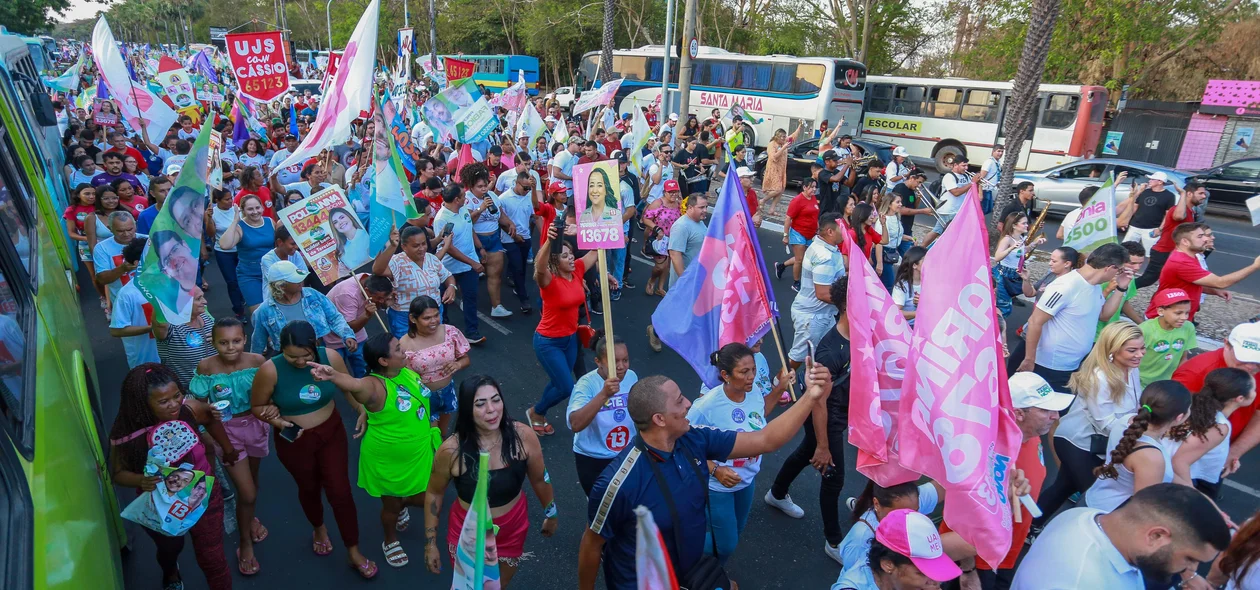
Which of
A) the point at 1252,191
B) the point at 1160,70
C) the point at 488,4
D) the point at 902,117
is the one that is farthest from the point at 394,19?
the point at 1252,191

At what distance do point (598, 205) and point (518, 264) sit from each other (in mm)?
3838

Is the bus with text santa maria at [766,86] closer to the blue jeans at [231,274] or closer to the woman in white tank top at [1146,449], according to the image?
the blue jeans at [231,274]

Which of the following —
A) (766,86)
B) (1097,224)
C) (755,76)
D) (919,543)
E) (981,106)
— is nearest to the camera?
(919,543)

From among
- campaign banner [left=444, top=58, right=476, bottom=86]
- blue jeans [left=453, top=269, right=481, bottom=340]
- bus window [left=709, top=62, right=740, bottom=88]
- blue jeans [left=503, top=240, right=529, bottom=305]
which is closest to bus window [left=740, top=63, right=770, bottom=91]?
bus window [left=709, top=62, right=740, bottom=88]

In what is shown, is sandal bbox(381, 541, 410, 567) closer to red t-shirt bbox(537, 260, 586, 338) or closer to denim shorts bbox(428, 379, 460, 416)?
denim shorts bbox(428, 379, 460, 416)

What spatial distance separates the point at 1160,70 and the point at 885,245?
2302 cm

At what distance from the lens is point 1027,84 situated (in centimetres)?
1060

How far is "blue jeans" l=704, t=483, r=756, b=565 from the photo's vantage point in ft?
11.9

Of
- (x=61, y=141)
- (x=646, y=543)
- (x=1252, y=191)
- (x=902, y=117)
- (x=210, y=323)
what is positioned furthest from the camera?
(x=902, y=117)

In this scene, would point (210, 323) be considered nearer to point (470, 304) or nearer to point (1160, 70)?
point (470, 304)

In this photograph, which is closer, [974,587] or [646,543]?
[646,543]

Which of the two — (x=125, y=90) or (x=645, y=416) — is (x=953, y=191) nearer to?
(x=645, y=416)

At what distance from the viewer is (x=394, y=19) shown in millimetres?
48656

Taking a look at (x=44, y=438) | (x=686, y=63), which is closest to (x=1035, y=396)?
(x=44, y=438)
